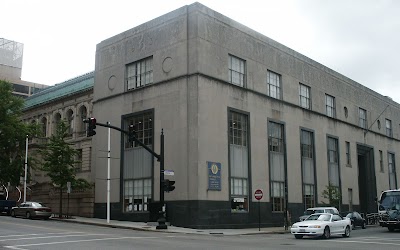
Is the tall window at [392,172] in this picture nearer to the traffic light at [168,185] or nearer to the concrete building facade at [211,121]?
the concrete building facade at [211,121]

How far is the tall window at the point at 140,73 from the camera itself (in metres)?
37.9

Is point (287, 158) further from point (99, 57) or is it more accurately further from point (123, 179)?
point (99, 57)

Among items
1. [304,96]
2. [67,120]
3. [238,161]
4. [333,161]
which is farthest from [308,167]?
[67,120]

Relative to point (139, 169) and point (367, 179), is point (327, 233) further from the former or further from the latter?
point (367, 179)

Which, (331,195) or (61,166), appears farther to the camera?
(331,195)

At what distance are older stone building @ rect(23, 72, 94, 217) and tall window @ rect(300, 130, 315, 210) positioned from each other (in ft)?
65.3

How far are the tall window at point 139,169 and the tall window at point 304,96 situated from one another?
1631 centimetres

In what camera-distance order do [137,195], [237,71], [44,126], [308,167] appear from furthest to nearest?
[44,126] < [308,167] < [237,71] < [137,195]

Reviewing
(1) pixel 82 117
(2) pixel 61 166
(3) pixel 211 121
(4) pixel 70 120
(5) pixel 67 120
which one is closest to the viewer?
(3) pixel 211 121


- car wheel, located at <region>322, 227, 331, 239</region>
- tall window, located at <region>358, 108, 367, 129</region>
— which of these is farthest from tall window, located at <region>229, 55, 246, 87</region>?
tall window, located at <region>358, 108, 367, 129</region>

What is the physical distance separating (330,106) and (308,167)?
30.1ft

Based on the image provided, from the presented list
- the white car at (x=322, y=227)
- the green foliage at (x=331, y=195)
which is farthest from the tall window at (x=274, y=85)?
the white car at (x=322, y=227)

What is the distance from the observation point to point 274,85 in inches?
1656

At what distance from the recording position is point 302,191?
43.1 meters
